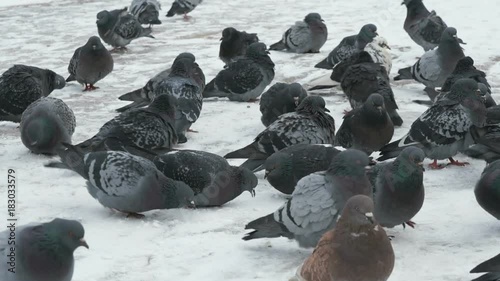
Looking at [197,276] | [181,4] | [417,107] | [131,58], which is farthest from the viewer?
[181,4]

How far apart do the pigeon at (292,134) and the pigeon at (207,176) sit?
62cm

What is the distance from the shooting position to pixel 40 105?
26.8 feet

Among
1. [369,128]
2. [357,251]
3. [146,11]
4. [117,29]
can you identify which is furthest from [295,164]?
[146,11]

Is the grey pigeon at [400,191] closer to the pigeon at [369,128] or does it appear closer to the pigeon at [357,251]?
the pigeon at [357,251]

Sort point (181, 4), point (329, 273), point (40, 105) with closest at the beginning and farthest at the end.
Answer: point (329, 273), point (40, 105), point (181, 4)

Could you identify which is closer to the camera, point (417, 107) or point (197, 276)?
point (197, 276)

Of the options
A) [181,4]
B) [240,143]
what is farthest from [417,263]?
[181,4]

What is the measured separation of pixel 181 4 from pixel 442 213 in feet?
37.0

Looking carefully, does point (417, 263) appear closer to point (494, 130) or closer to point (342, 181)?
point (342, 181)

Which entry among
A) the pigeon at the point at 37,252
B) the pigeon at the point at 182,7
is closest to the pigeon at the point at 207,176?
the pigeon at the point at 37,252

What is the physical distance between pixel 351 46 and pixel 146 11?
5.24m

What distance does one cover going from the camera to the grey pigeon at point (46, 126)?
7.80 metres

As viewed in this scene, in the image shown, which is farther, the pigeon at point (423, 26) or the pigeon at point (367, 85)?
the pigeon at point (423, 26)

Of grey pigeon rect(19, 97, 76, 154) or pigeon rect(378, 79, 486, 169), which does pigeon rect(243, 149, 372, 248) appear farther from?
grey pigeon rect(19, 97, 76, 154)
